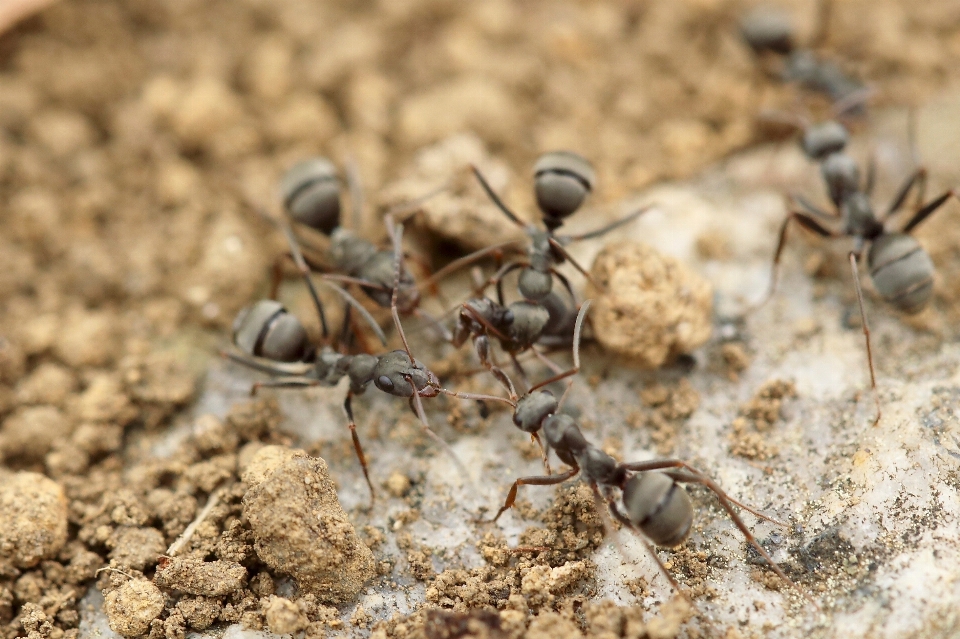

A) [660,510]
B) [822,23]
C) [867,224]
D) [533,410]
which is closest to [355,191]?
[533,410]

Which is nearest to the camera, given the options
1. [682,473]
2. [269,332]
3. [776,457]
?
[682,473]

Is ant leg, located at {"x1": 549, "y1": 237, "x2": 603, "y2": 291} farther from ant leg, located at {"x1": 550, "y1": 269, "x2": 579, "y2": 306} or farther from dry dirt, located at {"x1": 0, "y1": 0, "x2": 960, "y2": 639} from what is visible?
dry dirt, located at {"x1": 0, "y1": 0, "x2": 960, "y2": 639}

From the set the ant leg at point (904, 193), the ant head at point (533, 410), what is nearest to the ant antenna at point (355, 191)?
the ant head at point (533, 410)

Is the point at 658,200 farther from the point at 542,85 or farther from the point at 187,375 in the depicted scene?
the point at 187,375

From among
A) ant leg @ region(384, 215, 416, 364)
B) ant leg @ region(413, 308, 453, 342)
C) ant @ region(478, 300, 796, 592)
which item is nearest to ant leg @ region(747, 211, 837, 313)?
ant @ region(478, 300, 796, 592)

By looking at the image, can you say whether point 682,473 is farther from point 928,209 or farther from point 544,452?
point 928,209

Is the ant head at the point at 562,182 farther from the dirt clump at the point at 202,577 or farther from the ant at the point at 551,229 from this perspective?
the dirt clump at the point at 202,577

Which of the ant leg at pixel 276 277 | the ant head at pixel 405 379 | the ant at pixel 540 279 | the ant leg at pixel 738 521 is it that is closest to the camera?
the ant leg at pixel 738 521
